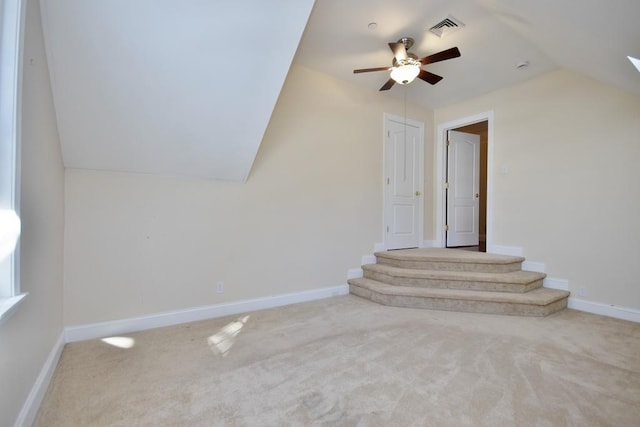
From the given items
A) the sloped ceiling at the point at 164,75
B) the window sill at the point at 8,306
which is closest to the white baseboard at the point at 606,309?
the sloped ceiling at the point at 164,75

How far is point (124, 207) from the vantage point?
108 inches

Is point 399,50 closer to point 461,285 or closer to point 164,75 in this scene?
point 164,75

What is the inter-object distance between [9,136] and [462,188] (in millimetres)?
5522

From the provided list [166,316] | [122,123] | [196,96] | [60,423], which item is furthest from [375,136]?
[60,423]

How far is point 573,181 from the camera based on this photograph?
3.53m

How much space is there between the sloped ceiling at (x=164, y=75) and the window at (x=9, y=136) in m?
0.72

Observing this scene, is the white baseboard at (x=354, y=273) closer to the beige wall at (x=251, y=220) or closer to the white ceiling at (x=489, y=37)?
the beige wall at (x=251, y=220)

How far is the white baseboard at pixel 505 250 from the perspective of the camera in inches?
159

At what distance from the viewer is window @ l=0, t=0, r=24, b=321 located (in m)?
1.25

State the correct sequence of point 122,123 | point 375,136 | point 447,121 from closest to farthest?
point 122,123
point 375,136
point 447,121

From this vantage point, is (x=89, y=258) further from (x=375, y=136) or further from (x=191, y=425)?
(x=375, y=136)

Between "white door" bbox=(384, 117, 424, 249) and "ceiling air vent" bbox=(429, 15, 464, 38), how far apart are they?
5.29 feet

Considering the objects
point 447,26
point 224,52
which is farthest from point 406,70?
point 224,52

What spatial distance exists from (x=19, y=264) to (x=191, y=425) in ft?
3.71
